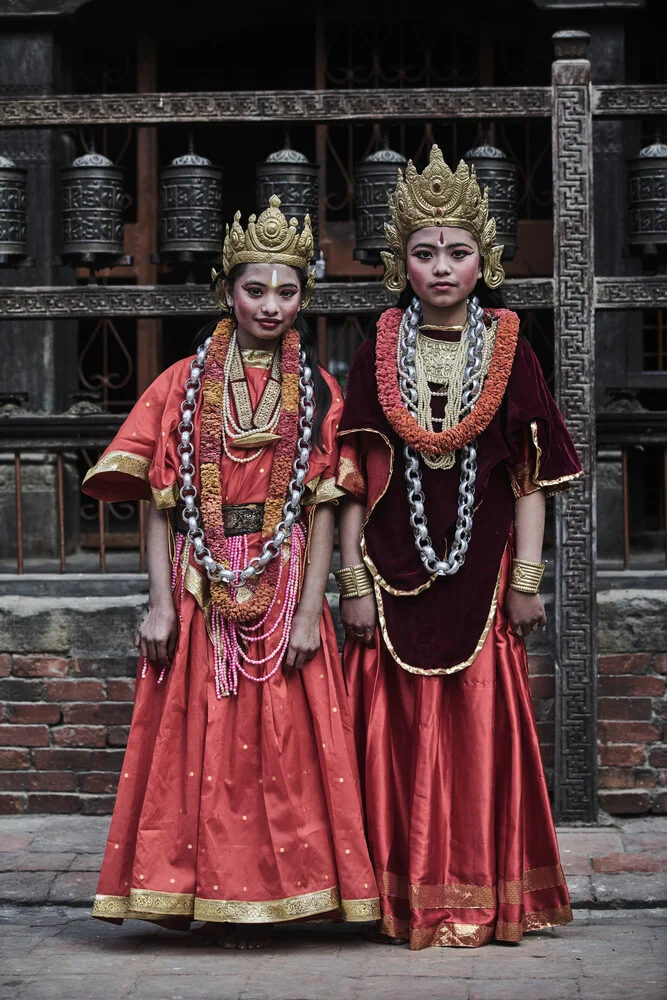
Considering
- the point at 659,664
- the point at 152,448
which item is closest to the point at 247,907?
the point at 152,448

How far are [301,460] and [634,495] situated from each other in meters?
3.28

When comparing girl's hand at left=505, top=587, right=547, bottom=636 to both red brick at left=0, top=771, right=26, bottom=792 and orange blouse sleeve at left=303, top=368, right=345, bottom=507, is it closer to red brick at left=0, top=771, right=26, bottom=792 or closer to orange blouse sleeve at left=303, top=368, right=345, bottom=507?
orange blouse sleeve at left=303, top=368, right=345, bottom=507

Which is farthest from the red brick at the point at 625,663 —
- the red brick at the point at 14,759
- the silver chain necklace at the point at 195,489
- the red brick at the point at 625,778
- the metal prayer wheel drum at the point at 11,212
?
the metal prayer wheel drum at the point at 11,212

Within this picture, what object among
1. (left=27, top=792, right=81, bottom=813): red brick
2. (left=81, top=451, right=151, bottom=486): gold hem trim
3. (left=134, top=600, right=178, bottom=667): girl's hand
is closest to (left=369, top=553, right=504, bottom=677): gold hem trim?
(left=134, top=600, right=178, bottom=667): girl's hand

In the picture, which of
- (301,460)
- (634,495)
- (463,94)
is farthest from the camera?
(634,495)

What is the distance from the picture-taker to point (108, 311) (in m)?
5.42

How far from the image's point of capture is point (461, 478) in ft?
14.1

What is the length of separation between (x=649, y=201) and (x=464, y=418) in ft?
5.11

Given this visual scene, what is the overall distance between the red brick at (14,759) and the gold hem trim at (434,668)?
1.87 metres

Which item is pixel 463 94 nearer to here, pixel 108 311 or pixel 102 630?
pixel 108 311

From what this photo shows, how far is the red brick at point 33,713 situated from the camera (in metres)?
5.64

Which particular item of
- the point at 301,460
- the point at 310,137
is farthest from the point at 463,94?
the point at 310,137

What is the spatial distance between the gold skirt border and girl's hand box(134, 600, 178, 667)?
0.62 metres

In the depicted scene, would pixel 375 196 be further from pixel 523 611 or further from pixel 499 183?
pixel 523 611
